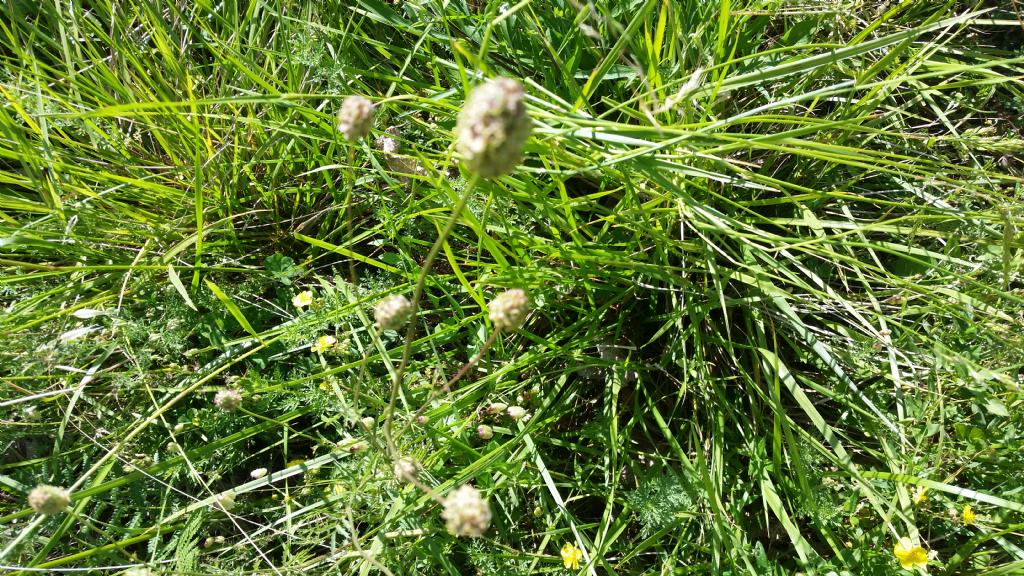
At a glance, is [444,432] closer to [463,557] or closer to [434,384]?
[434,384]

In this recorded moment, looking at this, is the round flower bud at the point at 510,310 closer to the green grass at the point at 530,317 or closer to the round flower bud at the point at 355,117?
the round flower bud at the point at 355,117

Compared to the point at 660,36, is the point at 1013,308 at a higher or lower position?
lower

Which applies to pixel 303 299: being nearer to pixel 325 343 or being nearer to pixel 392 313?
pixel 325 343

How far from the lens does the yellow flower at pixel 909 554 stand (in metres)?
1.52

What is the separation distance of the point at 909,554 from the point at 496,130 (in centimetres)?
149

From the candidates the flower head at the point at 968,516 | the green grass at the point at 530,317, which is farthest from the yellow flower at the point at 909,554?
the flower head at the point at 968,516

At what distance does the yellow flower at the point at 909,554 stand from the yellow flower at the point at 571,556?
0.78 meters

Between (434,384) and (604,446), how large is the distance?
1.75 ft

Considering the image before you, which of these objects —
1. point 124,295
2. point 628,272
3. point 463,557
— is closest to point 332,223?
point 124,295

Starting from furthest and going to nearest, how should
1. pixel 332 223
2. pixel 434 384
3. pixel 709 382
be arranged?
pixel 332 223 → pixel 709 382 → pixel 434 384

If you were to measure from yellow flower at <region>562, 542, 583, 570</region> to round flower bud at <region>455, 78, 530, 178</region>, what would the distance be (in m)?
1.21

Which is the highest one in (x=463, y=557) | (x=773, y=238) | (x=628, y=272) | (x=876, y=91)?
(x=876, y=91)

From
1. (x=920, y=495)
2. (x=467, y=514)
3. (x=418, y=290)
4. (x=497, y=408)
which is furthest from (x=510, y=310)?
(x=920, y=495)

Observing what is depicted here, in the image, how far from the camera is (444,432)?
5.49ft
